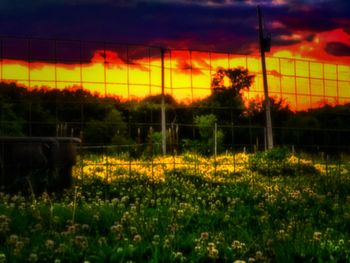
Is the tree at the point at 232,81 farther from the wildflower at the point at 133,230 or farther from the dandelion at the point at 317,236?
the dandelion at the point at 317,236

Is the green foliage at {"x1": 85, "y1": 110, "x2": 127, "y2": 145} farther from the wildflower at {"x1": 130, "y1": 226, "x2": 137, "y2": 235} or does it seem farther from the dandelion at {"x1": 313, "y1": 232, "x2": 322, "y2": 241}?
the dandelion at {"x1": 313, "y1": 232, "x2": 322, "y2": 241}

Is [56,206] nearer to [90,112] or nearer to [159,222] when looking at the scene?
[159,222]

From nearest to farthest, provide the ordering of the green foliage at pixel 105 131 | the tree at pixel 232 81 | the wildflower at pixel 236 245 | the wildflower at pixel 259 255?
the wildflower at pixel 259 255 < the wildflower at pixel 236 245 < the green foliage at pixel 105 131 < the tree at pixel 232 81

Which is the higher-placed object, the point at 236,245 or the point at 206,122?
the point at 206,122

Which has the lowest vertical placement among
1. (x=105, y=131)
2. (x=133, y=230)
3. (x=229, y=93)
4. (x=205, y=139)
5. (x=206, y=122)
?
(x=133, y=230)

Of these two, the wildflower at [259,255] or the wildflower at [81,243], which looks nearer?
the wildflower at [259,255]

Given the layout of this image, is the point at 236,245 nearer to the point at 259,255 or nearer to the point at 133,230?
the point at 259,255

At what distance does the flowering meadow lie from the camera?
5625 millimetres

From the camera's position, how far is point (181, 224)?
291 inches

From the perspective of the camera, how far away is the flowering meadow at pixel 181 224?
562cm

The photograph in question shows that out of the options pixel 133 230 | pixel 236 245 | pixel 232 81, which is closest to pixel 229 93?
pixel 232 81

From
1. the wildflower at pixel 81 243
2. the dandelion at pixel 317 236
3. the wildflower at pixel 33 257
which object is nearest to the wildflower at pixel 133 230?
the wildflower at pixel 81 243

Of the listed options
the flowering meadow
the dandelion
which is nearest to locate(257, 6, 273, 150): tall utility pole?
the flowering meadow

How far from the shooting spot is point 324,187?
12.0 metres
